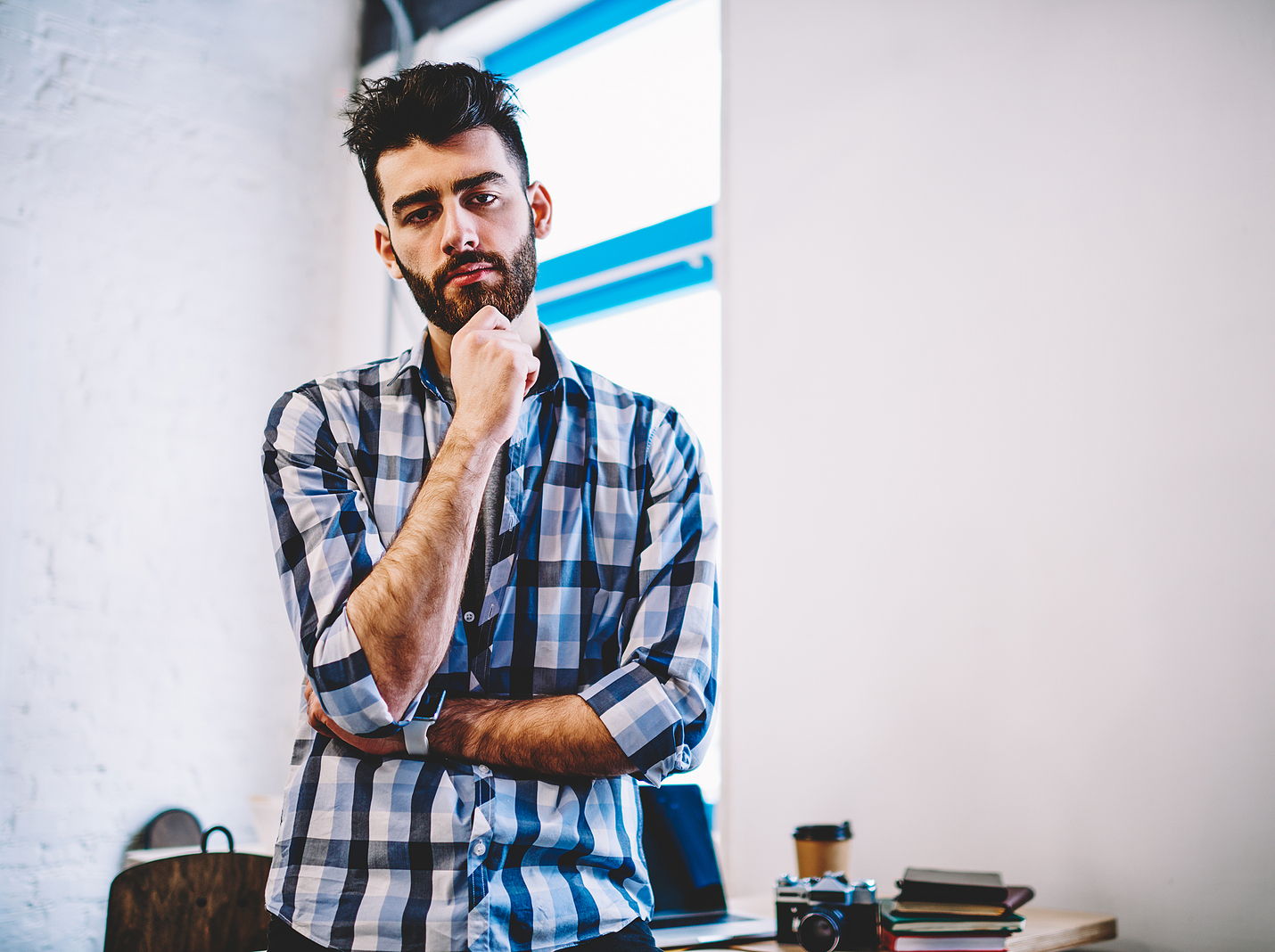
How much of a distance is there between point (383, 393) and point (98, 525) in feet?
6.90

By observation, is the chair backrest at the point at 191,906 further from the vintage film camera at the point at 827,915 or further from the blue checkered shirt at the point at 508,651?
the vintage film camera at the point at 827,915

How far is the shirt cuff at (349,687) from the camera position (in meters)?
1.14

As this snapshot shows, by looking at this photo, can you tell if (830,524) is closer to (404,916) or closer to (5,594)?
(404,916)

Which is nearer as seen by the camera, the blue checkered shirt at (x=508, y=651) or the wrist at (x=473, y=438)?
the blue checkered shirt at (x=508, y=651)

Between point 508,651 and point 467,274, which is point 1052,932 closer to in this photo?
point 508,651

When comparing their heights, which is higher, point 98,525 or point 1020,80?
point 1020,80

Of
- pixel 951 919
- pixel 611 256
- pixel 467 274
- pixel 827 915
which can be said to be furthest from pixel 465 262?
pixel 611 256

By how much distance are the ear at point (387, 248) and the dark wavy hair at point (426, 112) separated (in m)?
0.03

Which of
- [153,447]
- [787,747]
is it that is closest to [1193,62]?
[787,747]

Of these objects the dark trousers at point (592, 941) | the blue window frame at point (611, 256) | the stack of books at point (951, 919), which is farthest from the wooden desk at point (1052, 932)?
the blue window frame at point (611, 256)

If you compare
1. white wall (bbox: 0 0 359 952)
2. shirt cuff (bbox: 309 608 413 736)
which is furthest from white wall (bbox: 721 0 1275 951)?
white wall (bbox: 0 0 359 952)

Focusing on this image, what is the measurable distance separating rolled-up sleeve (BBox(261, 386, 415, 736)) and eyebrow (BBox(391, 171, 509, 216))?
28 centimetres

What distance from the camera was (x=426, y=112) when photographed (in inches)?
56.8

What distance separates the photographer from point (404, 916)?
1127 millimetres
